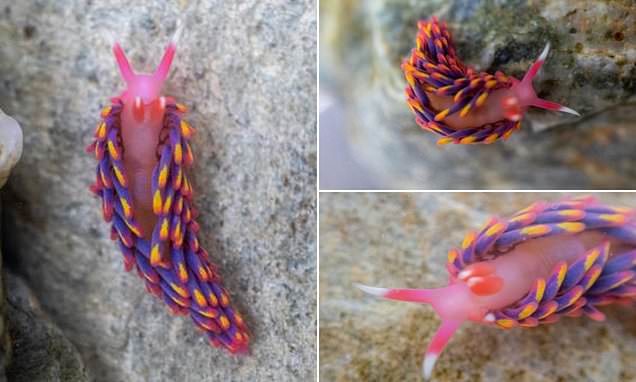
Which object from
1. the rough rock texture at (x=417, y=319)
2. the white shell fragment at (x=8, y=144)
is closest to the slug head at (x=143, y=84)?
the white shell fragment at (x=8, y=144)

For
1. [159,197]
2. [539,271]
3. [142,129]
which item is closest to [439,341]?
[539,271]

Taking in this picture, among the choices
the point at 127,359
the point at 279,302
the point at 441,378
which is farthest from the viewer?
the point at 127,359

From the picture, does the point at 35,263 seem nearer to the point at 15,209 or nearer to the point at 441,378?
the point at 15,209

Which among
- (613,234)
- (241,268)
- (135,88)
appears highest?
(135,88)

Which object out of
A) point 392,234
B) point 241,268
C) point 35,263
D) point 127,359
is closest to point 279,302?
point 241,268

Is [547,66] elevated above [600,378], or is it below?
above

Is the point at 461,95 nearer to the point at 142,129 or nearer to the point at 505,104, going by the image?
the point at 505,104
